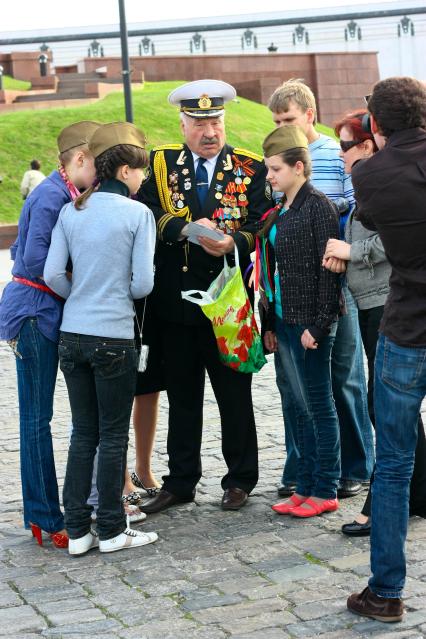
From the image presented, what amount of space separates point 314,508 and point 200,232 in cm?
137

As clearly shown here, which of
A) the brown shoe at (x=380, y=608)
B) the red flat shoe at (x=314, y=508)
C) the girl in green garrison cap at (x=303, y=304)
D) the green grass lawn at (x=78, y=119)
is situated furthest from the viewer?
the green grass lawn at (x=78, y=119)

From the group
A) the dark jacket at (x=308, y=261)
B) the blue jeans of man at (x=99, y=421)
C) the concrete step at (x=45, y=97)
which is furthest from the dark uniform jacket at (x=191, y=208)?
the concrete step at (x=45, y=97)

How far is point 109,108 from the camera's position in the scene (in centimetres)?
3291

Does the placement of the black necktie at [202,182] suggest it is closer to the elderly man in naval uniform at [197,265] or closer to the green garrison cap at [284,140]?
the elderly man in naval uniform at [197,265]

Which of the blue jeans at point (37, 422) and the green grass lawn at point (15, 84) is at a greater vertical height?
the green grass lawn at point (15, 84)

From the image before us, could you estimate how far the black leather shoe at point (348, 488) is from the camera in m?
5.84

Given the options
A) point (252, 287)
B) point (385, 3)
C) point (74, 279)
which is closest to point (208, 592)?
point (74, 279)

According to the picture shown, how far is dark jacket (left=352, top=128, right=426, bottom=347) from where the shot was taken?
160 inches

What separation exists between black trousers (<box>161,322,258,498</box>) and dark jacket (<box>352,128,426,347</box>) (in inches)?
69.4

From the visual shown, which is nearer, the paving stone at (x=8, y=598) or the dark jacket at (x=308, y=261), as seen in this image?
the paving stone at (x=8, y=598)

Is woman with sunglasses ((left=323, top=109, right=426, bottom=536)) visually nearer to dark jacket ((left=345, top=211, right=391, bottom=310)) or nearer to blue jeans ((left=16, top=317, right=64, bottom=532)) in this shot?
dark jacket ((left=345, top=211, right=391, bottom=310))

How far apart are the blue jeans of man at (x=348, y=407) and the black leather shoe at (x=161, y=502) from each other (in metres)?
0.52

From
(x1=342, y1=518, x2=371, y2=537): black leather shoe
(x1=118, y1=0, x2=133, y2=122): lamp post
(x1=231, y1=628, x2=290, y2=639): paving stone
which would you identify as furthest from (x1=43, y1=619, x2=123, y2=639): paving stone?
(x1=118, y1=0, x2=133, y2=122): lamp post

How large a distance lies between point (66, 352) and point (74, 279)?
0.31 meters
